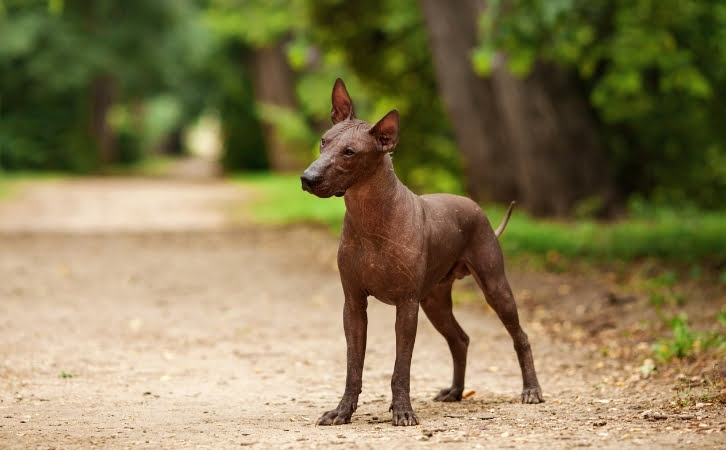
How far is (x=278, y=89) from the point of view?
39031 mm

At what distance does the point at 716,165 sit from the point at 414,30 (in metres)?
6.80

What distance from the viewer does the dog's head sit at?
19.9 ft

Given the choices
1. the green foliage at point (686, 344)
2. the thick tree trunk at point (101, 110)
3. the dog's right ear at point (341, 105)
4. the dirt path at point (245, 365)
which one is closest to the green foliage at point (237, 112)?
the thick tree trunk at point (101, 110)

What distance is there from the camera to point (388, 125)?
20.5 ft

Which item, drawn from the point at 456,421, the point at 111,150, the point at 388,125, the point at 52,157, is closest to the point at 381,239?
the point at 388,125

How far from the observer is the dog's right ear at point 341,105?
21.4 feet

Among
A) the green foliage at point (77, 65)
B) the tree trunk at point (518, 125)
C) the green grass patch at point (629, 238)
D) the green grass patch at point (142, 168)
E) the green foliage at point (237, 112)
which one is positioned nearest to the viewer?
the green grass patch at point (629, 238)

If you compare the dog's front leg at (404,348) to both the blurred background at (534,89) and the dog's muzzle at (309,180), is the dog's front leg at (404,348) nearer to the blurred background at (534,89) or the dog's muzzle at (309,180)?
the dog's muzzle at (309,180)

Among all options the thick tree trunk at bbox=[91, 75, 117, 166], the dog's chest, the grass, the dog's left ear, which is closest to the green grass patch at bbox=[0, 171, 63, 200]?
the thick tree trunk at bbox=[91, 75, 117, 166]

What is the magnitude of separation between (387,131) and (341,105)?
434mm

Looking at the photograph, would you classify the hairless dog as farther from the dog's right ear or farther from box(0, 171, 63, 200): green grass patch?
box(0, 171, 63, 200): green grass patch

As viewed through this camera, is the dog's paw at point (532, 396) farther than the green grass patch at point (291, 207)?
No

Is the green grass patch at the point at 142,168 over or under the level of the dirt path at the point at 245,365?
over

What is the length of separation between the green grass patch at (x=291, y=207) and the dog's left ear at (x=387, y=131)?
12416 mm
